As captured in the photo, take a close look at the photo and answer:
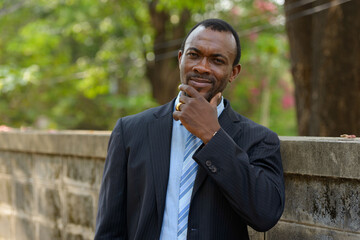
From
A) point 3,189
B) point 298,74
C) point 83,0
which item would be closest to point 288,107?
point 83,0

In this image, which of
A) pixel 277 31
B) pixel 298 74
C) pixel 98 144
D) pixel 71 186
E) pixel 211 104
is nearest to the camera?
pixel 211 104

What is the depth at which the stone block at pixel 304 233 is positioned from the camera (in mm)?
2441

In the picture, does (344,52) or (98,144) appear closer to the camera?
(98,144)

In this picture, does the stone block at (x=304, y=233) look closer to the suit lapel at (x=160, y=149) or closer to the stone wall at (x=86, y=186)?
the stone wall at (x=86, y=186)

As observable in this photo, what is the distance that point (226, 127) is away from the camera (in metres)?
2.33

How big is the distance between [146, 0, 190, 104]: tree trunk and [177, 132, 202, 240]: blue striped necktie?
991 cm

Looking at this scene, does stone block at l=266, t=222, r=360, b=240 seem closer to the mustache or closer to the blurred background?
the mustache

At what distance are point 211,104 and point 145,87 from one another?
2698 cm

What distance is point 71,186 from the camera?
4523 millimetres

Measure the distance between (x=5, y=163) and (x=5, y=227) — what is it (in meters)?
0.72

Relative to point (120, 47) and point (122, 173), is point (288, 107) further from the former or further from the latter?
point (122, 173)

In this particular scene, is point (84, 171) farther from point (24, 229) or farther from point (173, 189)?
point (173, 189)

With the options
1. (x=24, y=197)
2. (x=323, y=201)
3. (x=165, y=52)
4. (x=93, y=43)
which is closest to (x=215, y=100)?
(x=323, y=201)

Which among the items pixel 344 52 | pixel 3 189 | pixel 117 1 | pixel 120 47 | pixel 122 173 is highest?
pixel 117 1
